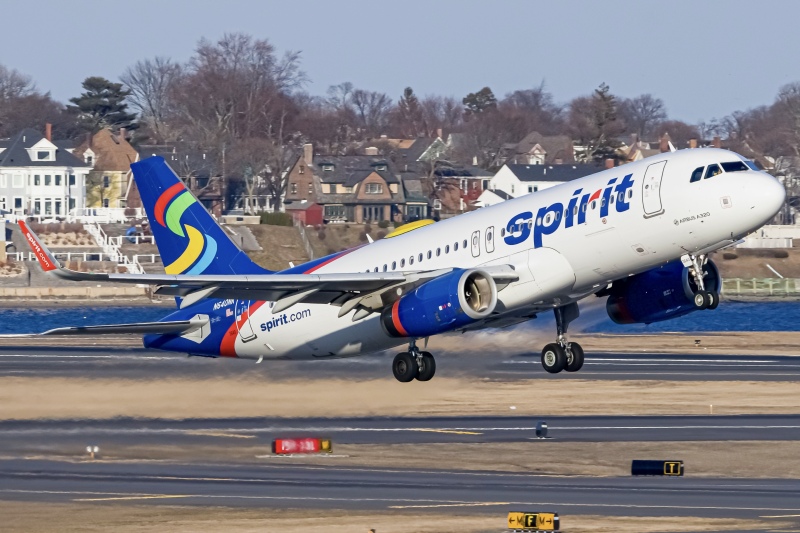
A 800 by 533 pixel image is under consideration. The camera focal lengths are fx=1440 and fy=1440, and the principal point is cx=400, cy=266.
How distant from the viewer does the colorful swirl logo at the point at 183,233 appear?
157 ft

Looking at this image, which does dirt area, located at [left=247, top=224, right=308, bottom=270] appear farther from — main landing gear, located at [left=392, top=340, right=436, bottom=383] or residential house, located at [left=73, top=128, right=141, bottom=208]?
main landing gear, located at [left=392, top=340, right=436, bottom=383]

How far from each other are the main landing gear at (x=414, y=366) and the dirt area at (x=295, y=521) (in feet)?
13.5

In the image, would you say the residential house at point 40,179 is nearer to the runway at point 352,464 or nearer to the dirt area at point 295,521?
the runway at point 352,464

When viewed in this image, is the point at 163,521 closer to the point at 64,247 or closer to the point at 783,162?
the point at 64,247

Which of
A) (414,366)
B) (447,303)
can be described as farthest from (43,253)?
(414,366)

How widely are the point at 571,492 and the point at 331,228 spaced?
103 meters

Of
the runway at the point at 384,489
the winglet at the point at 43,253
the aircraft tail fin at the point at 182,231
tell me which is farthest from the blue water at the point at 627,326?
the winglet at the point at 43,253

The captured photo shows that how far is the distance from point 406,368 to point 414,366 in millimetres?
276

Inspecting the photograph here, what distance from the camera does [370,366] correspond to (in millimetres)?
52750

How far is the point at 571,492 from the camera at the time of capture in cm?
4491

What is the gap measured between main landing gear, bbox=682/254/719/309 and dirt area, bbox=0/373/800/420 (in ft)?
41.7

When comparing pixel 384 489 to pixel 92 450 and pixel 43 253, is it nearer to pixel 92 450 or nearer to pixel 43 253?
pixel 92 450

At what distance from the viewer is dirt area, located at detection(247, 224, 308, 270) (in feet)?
448

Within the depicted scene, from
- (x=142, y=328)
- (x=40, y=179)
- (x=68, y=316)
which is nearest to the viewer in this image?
(x=142, y=328)
